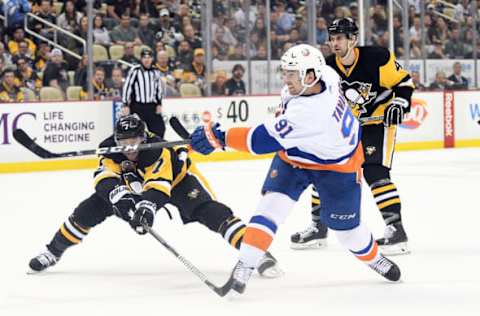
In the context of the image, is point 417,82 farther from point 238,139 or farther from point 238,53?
point 238,139

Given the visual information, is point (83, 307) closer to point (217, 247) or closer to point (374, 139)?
point (217, 247)

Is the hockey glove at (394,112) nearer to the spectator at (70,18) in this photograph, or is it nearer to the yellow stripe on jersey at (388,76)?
the yellow stripe on jersey at (388,76)

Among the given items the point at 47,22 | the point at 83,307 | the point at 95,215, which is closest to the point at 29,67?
the point at 47,22

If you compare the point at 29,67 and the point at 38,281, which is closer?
the point at 38,281

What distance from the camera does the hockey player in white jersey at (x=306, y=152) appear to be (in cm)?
394

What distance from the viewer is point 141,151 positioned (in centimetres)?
454

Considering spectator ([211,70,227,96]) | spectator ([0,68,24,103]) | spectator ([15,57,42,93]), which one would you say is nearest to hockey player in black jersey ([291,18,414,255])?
spectator ([0,68,24,103])

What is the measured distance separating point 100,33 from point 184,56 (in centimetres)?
99

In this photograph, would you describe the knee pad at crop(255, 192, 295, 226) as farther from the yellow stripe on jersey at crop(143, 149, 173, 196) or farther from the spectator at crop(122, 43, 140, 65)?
the spectator at crop(122, 43, 140, 65)

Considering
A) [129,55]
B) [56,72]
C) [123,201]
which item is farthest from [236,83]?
[123,201]

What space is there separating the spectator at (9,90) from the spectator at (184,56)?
2.09m

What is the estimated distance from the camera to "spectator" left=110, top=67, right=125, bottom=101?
A: 444 inches

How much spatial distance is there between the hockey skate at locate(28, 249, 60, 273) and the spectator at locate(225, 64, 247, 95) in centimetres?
740

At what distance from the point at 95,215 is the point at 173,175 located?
385 millimetres
